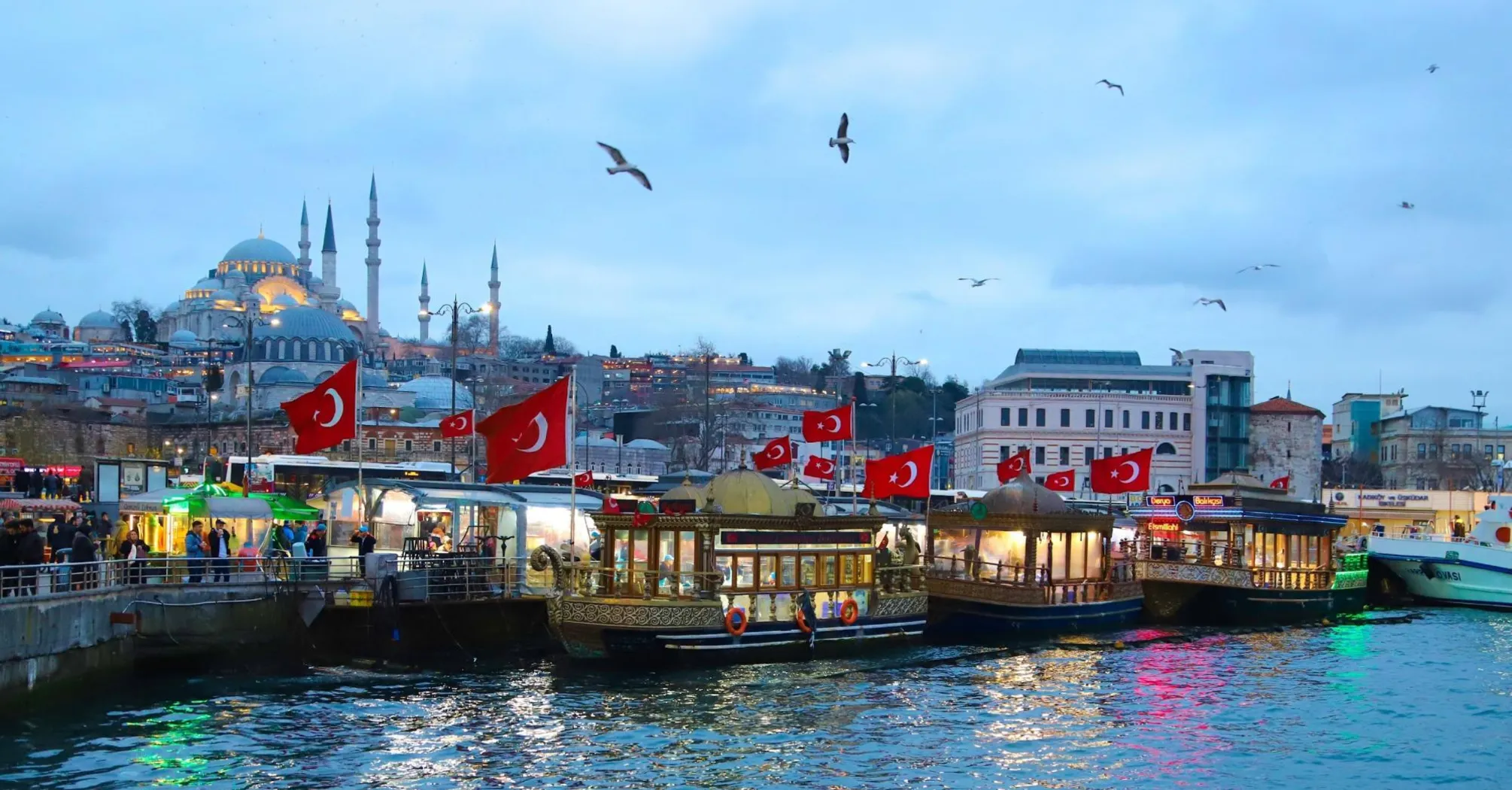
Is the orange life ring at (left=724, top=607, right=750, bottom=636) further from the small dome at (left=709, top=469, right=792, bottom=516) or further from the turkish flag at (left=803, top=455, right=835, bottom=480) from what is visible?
the turkish flag at (left=803, top=455, right=835, bottom=480)

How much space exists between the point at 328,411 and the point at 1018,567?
Result: 48.4 ft

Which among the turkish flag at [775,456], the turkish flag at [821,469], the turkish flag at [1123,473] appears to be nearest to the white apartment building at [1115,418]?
the turkish flag at [821,469]

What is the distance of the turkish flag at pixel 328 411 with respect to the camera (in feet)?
98.7

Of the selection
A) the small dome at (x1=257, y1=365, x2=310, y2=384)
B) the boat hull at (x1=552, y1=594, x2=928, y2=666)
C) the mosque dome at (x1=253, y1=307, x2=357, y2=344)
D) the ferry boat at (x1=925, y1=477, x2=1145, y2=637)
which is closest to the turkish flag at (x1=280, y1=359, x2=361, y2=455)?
the boat hull at (x1=552, y1=594, x2=928, y2=666)

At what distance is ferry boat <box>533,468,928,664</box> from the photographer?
26.4 metres

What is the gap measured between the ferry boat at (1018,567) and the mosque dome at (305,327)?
136 metres

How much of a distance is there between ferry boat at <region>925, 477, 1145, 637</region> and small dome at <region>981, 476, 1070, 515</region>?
0.02 metres

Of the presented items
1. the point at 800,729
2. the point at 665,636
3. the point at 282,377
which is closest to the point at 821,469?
the point at 665,636

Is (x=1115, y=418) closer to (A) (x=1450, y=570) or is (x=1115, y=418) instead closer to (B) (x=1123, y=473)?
(A) (x=1450, y=570)

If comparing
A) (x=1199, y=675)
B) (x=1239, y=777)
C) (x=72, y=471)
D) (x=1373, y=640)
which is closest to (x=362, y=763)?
(x=1239, y=777)

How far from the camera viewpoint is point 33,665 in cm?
2195

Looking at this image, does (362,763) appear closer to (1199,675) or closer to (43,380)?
(1199,675)

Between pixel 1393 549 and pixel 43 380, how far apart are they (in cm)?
13045

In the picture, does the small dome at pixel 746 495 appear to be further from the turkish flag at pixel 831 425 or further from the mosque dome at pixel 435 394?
the mosque dome at pixel 435 394
